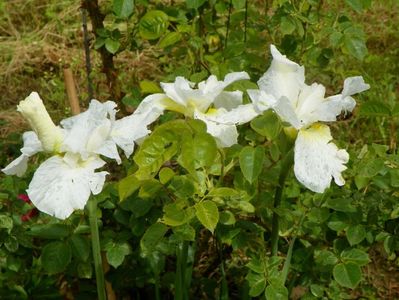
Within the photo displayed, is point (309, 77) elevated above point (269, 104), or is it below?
below

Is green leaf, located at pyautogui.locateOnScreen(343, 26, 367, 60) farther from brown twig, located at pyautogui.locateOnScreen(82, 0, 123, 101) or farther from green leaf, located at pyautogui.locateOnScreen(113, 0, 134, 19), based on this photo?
brown twig, located at pyautogui.locateOnScreen(82, 0, 123, 101)

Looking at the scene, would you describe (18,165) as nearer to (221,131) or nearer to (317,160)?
(221,131)

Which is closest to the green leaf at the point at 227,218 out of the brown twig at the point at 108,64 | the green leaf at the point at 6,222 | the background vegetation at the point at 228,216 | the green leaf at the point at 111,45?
the background vegetation at the point at 228,216

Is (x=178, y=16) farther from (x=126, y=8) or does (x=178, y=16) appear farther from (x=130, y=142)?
(x=130, y=142)

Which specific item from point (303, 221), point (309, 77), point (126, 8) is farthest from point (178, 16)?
point (309, 77)

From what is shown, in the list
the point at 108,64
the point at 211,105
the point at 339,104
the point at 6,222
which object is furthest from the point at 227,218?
the point at 108,64

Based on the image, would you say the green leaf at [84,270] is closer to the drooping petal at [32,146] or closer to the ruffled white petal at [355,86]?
the drooping petal at [32,146]
